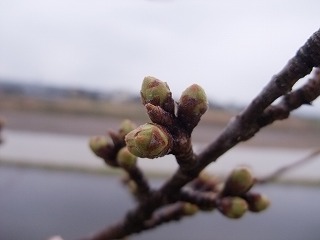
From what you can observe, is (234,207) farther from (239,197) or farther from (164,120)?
(164,120)

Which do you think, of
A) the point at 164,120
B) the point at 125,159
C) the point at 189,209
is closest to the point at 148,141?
the point at 164,120

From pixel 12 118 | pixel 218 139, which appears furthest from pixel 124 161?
pixel 12 118

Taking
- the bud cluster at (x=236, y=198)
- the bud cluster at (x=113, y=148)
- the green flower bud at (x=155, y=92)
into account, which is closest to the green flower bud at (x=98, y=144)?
the bud cluster at (x=113, y=148)

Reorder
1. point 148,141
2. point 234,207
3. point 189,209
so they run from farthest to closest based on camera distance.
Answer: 1. point 189,209
2. point 234,207
3. point 148,141

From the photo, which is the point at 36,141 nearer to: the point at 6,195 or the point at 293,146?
the point at 6,195

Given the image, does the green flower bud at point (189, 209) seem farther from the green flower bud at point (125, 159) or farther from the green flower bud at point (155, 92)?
the green flower bud at point (155, 92)

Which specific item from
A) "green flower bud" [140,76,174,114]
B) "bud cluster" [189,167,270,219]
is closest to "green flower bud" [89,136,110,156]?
"bud cluster" [189,167,270,219]
